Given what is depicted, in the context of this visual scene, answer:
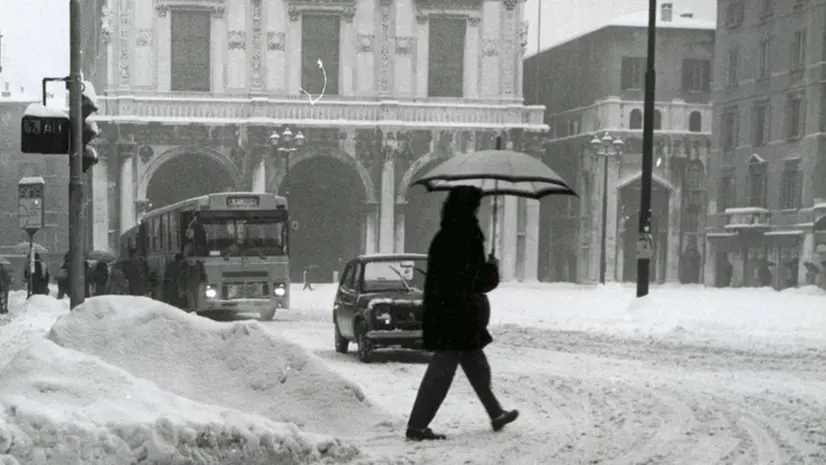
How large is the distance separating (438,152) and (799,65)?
1634 cm

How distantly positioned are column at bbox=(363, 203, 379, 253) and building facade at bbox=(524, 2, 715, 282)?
11.7 meters

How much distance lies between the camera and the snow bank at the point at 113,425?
6.55m

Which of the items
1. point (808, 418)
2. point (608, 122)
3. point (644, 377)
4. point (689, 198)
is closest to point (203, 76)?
point (608, 122)

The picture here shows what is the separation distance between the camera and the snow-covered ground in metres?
6.98

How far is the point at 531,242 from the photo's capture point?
51.2 metres

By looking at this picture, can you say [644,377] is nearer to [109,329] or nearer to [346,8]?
[109,329]

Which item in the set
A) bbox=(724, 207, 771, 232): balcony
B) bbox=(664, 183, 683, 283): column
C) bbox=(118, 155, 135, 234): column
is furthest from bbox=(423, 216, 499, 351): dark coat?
bbox=(664, 183, 683, 283): column

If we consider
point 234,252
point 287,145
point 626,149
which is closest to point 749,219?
point 626,149

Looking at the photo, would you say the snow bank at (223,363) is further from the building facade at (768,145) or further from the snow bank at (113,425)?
the building facade at (768,145)

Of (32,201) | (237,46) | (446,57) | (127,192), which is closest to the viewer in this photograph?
(32,201)

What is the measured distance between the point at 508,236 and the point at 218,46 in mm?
15398

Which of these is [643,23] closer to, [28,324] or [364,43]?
[364,43]

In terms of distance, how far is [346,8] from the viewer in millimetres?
50875

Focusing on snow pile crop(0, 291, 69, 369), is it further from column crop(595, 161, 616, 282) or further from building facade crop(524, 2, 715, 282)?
column crop(595, 161, 616, 282)
